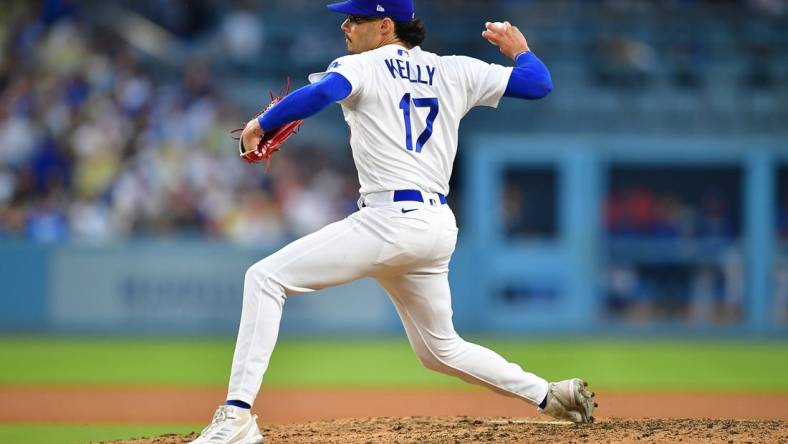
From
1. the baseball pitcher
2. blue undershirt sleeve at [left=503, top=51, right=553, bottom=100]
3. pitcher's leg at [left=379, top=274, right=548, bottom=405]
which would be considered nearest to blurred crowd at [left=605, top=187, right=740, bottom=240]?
pitcher's leg at [left=379, top=274, right=548, bottom=405]

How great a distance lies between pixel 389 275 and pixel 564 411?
113 cm

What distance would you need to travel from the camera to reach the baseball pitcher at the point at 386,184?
15.4 ft

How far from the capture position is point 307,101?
4570 millimetres

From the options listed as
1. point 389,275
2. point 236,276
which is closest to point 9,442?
point 389,275

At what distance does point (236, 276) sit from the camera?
47.6ft

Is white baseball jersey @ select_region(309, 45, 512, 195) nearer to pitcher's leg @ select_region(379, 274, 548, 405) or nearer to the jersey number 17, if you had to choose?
the jersey number 17

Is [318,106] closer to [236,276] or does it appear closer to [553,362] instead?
[553,362]

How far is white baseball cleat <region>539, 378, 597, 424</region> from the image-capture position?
211 inches

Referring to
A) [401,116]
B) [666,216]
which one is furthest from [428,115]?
[666,216]

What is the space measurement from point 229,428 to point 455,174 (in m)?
12.4

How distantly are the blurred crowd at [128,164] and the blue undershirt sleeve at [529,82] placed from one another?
9.82 metres

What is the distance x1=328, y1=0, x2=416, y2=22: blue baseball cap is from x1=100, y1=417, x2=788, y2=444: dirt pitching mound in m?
1.83

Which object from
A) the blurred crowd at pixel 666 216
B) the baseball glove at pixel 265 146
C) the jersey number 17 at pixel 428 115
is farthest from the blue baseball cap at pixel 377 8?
the blurred crowd at pixel 666 216

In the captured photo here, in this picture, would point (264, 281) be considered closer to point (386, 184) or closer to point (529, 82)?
point (386, 184)
